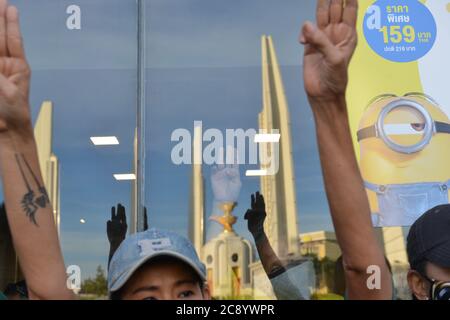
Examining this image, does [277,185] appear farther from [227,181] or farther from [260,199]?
[227,181]

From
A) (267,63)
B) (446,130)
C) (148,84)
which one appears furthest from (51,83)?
(446,130)

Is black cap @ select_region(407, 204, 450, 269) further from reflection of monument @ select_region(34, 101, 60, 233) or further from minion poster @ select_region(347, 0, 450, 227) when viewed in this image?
reflection of monument @ select_region(34, 101, 60, 233)

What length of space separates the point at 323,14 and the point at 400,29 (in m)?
0.35

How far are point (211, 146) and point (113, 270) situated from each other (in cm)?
68

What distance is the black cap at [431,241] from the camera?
2965 mm

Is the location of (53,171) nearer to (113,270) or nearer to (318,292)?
(113,270)

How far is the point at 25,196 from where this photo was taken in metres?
2.94

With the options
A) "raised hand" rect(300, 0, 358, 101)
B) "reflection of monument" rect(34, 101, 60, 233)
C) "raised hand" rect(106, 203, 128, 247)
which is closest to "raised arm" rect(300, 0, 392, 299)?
"raised hand" rect(300, 0, 358, 101)

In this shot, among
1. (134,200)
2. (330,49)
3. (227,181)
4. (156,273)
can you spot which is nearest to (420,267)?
(227,181)

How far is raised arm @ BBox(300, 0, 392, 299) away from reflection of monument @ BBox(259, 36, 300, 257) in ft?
0.45

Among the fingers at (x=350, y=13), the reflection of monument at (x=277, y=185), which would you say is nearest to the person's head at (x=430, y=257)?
the reflection of monument at (x=277, y=185)

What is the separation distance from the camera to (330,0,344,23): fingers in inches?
120
